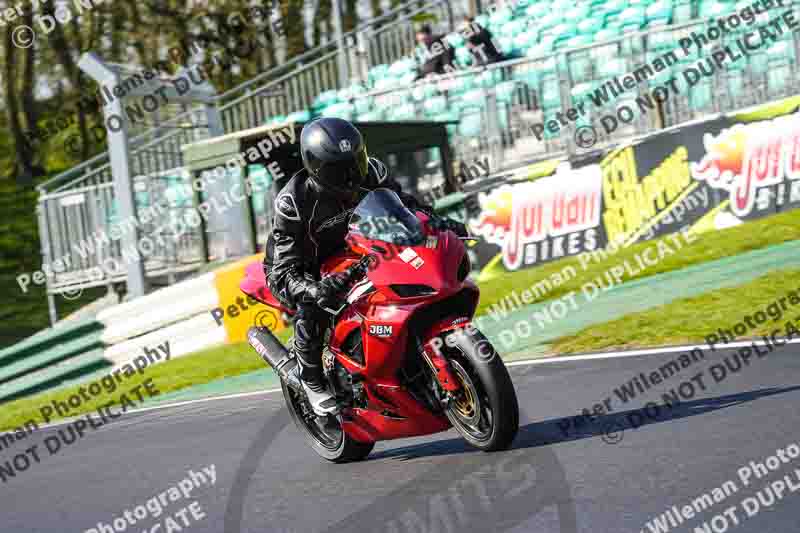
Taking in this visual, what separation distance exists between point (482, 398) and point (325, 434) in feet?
5.04

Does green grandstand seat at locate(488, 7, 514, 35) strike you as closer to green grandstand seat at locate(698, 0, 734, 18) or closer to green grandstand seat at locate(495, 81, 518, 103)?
green grandstand seat at locate(698, 0, 734, 18)

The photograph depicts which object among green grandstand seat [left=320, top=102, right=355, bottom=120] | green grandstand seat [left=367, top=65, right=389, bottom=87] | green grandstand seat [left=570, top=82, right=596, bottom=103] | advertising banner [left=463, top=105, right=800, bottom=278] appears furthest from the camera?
green grandstand seat [left=367, top=65, right=389, bottom=87]

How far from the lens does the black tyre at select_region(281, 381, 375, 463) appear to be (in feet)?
20.8

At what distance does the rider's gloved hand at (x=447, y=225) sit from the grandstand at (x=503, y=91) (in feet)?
30.9

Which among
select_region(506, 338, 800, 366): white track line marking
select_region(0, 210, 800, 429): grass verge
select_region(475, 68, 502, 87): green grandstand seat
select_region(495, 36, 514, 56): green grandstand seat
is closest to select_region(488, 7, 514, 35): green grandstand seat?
select_region(495, 36, 514, 56): green grandstand seat

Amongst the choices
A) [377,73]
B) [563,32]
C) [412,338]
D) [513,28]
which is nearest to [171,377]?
[412,338]

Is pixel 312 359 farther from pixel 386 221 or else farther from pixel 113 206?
pixel 113 206

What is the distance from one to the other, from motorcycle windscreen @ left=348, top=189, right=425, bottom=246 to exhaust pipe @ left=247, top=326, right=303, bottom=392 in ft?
3.99

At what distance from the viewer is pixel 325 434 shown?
6539mm

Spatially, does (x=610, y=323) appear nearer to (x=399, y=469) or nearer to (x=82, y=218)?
(x=399, y=469)

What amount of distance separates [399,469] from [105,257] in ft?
44.5

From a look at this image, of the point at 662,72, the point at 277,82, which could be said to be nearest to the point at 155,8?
the point at 277,82

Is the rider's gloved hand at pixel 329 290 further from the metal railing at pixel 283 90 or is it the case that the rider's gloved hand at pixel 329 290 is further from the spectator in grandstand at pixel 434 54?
the spectator in grandstand at pixel 434 54

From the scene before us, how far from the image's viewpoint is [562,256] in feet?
48.2
